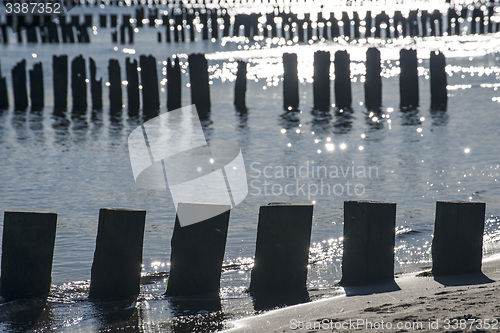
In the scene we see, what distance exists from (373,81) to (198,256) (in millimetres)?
12587

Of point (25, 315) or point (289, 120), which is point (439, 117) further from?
point (25, 315)

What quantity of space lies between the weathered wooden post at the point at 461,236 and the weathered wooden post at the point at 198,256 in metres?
1.62

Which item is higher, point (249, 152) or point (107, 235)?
point (107, 235)

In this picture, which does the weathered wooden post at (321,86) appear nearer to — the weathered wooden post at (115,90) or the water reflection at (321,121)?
the water reflection at (321,121)

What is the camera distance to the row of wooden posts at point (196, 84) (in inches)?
672

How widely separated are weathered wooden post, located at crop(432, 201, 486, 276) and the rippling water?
0.65m

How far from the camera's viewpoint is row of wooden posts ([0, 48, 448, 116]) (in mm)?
17078

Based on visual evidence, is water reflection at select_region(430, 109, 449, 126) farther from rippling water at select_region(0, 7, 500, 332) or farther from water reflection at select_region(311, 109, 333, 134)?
water reflection at select_region(311, 109, 333, 134)

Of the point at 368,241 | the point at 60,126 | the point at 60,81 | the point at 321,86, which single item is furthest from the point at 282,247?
the point at 60,81

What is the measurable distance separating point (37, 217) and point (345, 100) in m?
13.1

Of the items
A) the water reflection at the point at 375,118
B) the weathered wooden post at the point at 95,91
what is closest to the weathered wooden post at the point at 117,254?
the water reflection at the point at 375,118

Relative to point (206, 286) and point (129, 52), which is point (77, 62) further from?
point (129, 52)

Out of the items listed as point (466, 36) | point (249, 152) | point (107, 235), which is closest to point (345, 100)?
point (249, 152)

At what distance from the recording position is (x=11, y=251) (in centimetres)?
533
